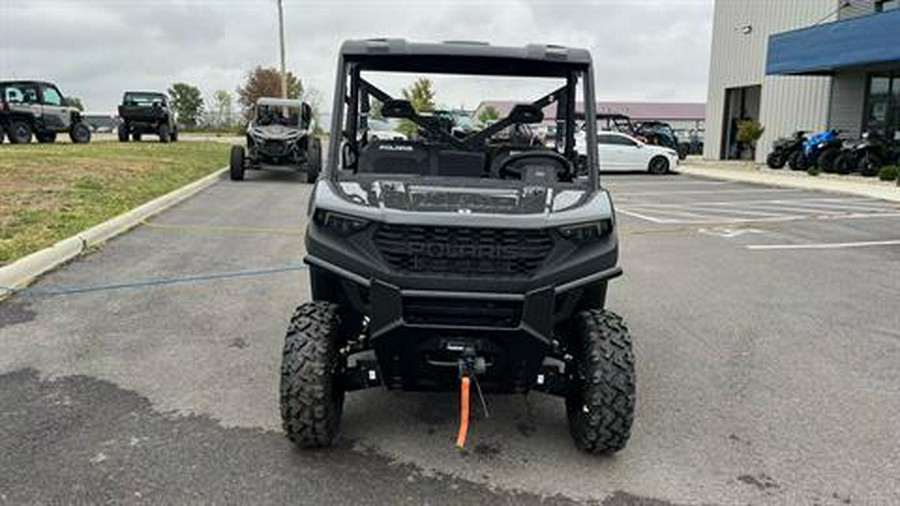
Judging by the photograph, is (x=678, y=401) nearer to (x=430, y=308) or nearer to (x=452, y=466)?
(x=452, y=466)

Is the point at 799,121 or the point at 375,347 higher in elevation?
the point at 799,121

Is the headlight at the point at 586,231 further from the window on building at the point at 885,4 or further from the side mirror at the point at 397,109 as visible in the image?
the window on building at the point at 885,4

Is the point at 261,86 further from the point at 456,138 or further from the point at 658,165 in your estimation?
the point at 456,138

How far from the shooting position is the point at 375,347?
11.4ft

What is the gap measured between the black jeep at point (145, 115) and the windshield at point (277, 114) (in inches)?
535

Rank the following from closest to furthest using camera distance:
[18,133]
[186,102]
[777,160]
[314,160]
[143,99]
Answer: [314,160] → [18,133] → [777,160] → [143,99] → [186,102]

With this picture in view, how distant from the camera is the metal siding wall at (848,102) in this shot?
25469 millimetres

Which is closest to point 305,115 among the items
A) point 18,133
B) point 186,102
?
point 18,133

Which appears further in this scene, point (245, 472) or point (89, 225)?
point (89, 225)

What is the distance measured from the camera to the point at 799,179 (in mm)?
21469

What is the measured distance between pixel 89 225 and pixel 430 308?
7060mm

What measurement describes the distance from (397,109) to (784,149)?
924 inches

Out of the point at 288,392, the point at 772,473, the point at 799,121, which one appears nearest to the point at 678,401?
the point at 772,473

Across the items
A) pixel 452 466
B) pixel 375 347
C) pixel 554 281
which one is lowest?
pixel 452 466
